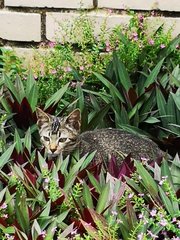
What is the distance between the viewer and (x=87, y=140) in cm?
621

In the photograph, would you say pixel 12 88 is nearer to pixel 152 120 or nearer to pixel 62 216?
pixel 152 120

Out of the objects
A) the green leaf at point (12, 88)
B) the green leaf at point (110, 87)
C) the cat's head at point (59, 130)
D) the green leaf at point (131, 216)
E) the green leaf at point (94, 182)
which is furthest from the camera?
the green leaf at point (110, 87)

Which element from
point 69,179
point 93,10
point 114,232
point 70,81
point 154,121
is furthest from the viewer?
point 93,10

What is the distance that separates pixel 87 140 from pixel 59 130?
0.74 ft

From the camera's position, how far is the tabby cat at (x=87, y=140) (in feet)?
19.8

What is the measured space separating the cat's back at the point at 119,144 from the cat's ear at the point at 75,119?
12cm

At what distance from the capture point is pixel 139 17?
7.73 m

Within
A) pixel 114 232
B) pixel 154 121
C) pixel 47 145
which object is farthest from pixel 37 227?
pixel 154 121

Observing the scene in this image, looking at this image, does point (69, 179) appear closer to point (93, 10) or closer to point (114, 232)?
point (114, 232)

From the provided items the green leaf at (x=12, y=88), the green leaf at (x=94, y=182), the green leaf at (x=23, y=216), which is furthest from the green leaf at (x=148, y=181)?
the green leaf at (x=12, y=88)

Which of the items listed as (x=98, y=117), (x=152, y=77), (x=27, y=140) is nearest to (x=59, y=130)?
(x=27, y=140)

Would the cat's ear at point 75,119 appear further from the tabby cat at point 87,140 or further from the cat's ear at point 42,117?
the cat's ear at point 42,117

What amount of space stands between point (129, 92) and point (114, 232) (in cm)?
259

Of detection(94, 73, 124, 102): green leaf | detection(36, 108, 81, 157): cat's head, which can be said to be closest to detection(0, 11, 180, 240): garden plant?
detection(94, 73, 124, 102): green leaf
